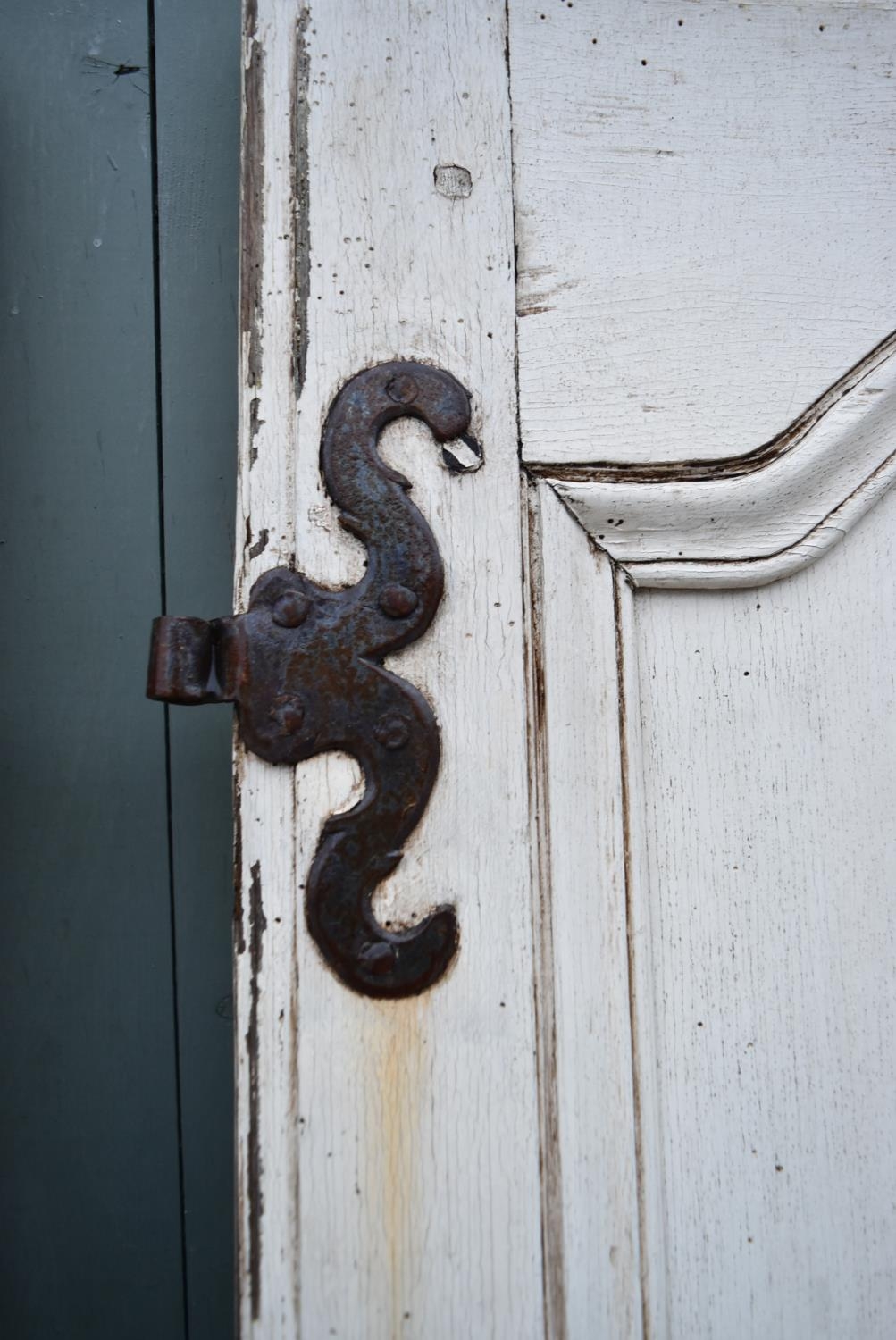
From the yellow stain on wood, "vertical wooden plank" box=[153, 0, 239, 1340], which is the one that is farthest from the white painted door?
"vertical wooden plank" box=[153, 0, 239, 1340]

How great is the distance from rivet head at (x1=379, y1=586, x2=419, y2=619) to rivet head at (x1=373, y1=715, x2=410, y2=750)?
0.05 m

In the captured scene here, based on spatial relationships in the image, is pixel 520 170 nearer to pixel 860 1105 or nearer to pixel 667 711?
pixel 667 711

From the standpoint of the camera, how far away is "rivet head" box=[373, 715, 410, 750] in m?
0.42

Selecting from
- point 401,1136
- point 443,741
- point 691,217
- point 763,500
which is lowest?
point 401,1136

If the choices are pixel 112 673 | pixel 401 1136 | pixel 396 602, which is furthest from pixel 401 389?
pixel 401 1136

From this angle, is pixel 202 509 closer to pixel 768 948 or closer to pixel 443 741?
pixel 443 741

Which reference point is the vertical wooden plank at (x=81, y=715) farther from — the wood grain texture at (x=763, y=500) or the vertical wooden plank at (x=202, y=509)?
the wood grain texture at (x=763, y=500)

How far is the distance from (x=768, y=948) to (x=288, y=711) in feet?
0.94

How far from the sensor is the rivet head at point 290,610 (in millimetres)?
420

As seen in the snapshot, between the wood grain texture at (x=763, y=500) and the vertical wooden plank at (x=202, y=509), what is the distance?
0.85 ft

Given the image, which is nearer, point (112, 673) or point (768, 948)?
point (768, 948)

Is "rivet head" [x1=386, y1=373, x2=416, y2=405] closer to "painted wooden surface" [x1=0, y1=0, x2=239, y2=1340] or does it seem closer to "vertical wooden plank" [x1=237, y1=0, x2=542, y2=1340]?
"vertical wooden plank" [x1=237, y1=0, x2=542, y2=1340]

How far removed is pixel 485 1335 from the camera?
0.41 metres

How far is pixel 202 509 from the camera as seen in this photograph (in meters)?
0.57
